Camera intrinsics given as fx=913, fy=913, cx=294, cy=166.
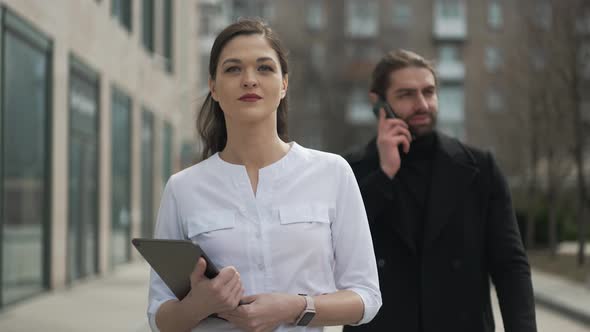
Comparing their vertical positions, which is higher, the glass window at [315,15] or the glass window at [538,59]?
the glass window at [315,15]

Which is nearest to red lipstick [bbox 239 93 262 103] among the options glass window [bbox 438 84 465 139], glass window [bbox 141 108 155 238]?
glass window [bbox 141 108 155 238]

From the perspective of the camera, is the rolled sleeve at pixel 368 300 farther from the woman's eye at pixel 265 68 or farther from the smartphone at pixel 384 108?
the smartphone at pixel 384 108

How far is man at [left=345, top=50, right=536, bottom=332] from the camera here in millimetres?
3467

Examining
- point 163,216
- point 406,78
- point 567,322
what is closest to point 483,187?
point 406,78

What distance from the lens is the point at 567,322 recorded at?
11.3 m

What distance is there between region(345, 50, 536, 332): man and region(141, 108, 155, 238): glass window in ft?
66.3

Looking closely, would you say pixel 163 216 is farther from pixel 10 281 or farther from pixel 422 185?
pixel 10 281

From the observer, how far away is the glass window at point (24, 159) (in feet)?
39.3

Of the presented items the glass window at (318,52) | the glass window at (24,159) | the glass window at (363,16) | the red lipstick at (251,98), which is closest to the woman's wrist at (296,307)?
the red lipstick at (251,98)

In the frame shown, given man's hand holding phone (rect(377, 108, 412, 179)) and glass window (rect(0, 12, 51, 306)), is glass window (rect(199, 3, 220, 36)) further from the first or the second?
man's hand holding phone (rect(377, 108, 412, 179))

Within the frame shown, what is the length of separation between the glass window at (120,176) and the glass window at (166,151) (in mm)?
5514

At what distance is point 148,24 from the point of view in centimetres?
2505

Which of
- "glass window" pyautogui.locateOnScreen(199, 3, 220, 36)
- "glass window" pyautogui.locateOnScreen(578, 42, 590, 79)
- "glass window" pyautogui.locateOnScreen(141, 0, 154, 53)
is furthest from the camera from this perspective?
"glass window" pyautogui.locateOnScreen(199, 3, 220, 36)

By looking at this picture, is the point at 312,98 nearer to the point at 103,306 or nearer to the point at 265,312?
the point at 103,306
